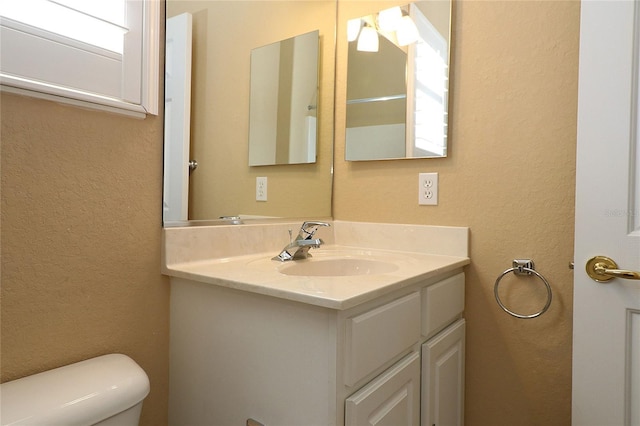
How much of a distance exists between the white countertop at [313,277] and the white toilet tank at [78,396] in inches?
10.4

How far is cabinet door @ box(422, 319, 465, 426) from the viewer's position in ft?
3.40

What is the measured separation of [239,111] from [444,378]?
1078mm

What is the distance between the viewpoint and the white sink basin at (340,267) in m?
1.21

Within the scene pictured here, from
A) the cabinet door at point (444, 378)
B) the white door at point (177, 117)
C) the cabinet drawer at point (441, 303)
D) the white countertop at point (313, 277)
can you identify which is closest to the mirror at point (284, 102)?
the white door at point (177, 117)

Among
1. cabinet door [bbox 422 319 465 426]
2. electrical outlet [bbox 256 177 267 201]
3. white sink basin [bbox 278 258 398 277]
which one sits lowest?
cabinet door [bbox 422 319 465 426]

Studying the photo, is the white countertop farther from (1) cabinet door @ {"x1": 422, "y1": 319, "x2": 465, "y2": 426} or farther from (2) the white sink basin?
(1) cabinet door @ {"x1": 422, "y1": 319, "x2": 465, "y2": 426}

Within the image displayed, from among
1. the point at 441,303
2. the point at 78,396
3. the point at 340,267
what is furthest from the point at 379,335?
the point at 78,396

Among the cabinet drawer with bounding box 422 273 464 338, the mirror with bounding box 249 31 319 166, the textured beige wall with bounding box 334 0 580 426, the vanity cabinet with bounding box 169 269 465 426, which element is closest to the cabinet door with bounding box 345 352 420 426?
the vanity cabinet with bounding box 169 269 465 426

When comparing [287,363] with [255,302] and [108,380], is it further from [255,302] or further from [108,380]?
[108,380]

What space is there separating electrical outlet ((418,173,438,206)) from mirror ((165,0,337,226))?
40 cm

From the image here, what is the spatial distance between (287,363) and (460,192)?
0.85m

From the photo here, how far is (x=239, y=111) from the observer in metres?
1.30

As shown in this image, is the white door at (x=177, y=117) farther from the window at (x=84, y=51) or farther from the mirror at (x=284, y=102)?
the mirror at (x=284, y=102)

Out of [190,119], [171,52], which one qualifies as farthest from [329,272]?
[171,52]
